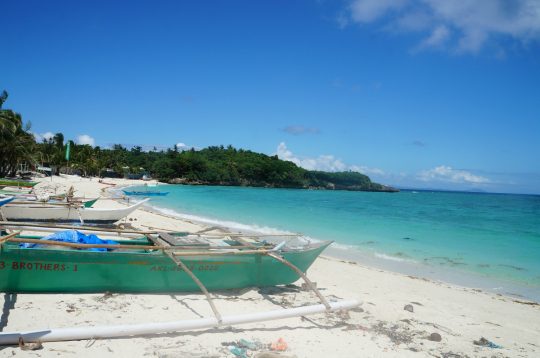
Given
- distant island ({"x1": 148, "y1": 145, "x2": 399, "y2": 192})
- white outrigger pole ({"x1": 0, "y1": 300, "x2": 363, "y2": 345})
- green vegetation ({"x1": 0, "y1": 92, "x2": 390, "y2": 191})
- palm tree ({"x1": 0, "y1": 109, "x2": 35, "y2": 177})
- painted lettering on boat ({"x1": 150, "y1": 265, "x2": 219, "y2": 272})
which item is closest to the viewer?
white outrigger pole ({"x1": 0, "y1": 300, "x2": 363, "y2": 345})

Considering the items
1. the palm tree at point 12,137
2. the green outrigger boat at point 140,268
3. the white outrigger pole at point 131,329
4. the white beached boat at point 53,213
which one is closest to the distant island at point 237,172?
the palm tree at point 12,137

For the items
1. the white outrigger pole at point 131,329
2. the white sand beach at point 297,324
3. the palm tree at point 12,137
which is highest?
the palm tree at point 12,137

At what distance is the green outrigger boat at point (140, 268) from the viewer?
447 cm

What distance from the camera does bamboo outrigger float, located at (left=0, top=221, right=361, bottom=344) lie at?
3932mm

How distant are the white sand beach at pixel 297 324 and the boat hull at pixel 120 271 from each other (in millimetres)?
153

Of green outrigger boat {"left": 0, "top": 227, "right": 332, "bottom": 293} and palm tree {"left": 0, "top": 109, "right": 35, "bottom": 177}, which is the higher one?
palm tree {"left": 0, "top": 109, "right": 35, "bottom": 177}

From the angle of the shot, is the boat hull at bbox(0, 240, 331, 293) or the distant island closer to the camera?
the boat hull at bbox(0, 240, 331, 293)

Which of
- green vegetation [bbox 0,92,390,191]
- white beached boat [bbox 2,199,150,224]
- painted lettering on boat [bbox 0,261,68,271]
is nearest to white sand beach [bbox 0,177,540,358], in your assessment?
painted lettering on boat [bbox 0,261,68,271]

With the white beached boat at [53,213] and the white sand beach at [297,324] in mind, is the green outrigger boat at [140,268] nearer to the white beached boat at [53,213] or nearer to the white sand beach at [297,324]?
the white sand beach at [297,324]

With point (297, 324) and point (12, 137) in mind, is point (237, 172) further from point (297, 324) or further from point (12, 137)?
point (297, 324)

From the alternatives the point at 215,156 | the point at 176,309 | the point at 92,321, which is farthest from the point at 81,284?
the point at 215,156

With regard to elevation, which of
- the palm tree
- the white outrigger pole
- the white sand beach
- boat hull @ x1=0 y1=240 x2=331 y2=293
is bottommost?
the white sand beach

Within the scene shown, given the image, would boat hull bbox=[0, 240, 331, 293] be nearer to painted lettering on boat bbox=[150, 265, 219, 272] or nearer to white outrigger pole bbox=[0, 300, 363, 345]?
painted lettering on boat bbox=[150, 265, 219, 272]

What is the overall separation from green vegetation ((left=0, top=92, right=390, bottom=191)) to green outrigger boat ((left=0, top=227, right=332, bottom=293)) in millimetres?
32218
